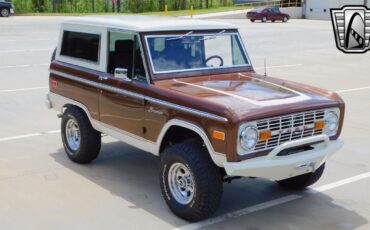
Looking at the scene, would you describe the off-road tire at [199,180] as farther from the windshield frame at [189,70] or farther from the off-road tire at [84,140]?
the off-road tire at [84,140]

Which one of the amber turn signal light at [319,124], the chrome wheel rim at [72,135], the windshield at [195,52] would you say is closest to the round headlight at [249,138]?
the amber turn signal light at [319,124]

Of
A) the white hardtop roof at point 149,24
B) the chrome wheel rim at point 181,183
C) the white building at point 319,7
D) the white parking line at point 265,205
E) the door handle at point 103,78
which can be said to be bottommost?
the white parking line at point 265,205

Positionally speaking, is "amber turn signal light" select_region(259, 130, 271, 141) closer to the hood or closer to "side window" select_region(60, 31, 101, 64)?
the hood

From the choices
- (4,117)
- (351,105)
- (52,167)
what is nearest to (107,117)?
(52,167)

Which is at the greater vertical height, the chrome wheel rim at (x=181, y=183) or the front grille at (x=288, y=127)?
the front grille at (x=288, y=127)

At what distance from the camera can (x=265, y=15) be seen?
135 feet

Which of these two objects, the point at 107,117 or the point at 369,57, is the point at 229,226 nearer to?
the point at 107,117

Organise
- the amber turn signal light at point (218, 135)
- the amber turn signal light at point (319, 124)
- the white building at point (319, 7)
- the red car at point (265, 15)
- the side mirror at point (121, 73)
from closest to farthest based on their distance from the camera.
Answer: the amber turn signal light at point (218, 135) → the amber turn signal light at point (319, 124) → the side mirror at point (121, 73) → the red car at point (265, 15) → the white building at point (319, 7)

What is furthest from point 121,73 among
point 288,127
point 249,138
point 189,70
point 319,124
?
point 319,124

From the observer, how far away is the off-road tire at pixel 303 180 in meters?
6.09

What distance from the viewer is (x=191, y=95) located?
17.5ft

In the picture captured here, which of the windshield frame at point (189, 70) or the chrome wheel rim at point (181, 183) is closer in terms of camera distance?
the chrome wheel rim at point (181, 183)

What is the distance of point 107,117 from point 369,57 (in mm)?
15592

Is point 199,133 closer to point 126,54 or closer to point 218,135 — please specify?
point 218,135
